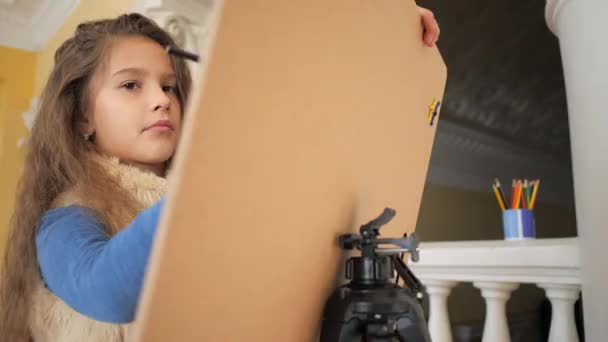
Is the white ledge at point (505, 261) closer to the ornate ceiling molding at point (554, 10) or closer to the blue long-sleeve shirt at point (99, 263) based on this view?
the ornate ceiling molding at point (554, 10)

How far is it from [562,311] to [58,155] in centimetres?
86

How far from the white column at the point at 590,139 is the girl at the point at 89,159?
0.98ft

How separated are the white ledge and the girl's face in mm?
618

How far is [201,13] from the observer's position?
1054 mm

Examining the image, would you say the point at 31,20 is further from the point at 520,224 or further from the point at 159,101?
the point at 520,224

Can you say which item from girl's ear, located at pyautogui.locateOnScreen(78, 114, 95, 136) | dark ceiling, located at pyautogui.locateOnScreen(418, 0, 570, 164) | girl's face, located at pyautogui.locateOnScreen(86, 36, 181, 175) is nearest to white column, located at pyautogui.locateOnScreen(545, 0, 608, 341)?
girl's face, located at pyautogui.locateOnScreen(86, 36, 181, 175)

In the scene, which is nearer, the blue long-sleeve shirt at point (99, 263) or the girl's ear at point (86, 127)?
the blue long-sleeve shirt at point (99, 263)

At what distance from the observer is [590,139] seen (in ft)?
2.11

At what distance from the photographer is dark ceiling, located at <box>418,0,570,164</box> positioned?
177 centimetres

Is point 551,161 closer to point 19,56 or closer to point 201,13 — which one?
point 201,13

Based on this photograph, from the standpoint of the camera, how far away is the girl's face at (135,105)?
0.52m

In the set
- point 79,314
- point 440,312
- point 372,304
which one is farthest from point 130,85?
point 440,312

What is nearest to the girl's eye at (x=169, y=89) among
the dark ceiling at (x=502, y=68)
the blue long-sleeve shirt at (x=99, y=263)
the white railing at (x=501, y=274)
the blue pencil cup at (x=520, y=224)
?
the blue long-sleeve shirt at (x=99, y=263)

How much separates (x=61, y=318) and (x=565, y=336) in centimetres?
82
